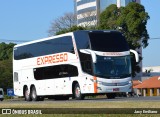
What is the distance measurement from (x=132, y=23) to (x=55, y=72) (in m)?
36.2

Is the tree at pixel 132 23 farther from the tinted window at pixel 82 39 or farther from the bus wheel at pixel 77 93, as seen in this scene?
the tinted window at pixel 82 39

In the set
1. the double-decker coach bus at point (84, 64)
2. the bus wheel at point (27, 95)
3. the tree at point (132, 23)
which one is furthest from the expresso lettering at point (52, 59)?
the tree at point (132, 23)

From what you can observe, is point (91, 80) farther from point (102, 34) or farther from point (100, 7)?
point (100, 7)

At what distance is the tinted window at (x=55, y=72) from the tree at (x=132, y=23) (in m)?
33.2

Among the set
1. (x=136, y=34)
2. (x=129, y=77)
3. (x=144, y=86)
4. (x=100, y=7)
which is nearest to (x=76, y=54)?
(x=129, y=77)

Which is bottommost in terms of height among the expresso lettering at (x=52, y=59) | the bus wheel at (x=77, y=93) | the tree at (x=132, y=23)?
the bus wheel at (x=77, y=93)

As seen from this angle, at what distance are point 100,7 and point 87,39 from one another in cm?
11983

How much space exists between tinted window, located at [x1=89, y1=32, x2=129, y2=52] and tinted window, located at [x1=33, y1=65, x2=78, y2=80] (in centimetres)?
226

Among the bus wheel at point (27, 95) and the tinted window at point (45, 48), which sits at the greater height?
the tinted window at point (45, 48)

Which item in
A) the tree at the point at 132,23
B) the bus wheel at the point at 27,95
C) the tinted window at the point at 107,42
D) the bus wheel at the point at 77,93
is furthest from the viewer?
the tree at the point at 132,23

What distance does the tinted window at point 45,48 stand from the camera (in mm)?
33906

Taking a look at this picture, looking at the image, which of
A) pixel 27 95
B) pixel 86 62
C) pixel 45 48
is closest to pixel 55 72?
pixel 45 48

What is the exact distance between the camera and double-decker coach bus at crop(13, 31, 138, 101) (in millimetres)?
32031

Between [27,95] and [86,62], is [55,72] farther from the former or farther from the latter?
[27,95]
